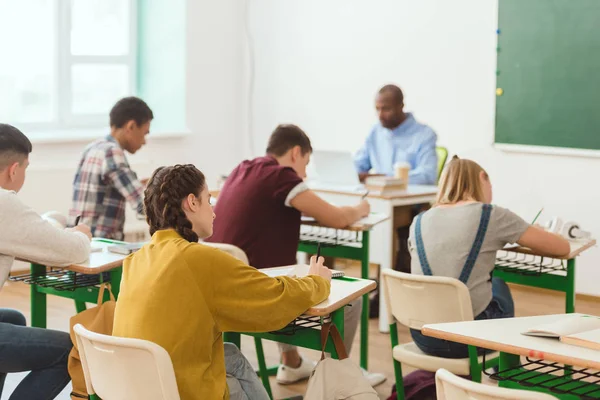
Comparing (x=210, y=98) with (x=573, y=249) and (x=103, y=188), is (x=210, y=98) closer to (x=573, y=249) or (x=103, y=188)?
(x=103, y=188)

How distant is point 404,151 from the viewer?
235 inches

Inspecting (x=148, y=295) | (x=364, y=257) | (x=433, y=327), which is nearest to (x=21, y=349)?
(x=148, y=295)

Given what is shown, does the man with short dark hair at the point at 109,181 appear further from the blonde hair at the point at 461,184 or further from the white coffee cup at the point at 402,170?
the white coffee cup at the point at 402,170

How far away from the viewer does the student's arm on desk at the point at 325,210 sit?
4059 millimetres

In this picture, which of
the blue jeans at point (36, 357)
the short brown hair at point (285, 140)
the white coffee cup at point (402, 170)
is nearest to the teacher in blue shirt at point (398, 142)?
the white coffee cup at point (402, 170)

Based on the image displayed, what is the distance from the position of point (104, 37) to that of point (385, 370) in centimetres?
406

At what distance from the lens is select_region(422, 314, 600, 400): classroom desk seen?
2.23m

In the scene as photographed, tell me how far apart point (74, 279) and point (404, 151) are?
9.76 feet

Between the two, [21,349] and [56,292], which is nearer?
[21,349]

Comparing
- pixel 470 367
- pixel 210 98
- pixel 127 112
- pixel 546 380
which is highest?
pixel 210 98

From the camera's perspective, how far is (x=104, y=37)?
729 centimetres

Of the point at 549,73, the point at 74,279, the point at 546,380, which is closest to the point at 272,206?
the point at 74,279

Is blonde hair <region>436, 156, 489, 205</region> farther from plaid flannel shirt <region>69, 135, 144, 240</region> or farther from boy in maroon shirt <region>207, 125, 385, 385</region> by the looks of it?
plaid flannel shirt <region>69, 135, 144, 240</region>

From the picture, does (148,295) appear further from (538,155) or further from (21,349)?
(538,155)
